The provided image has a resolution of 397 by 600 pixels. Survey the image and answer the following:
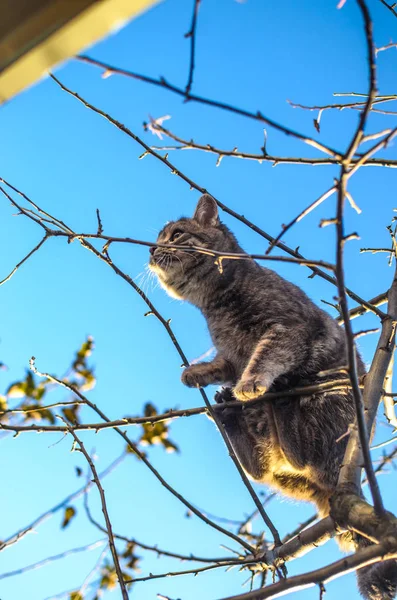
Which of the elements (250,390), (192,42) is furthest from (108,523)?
(192,42)

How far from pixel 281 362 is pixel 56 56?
9.12ft

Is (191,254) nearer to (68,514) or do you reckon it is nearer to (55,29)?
(68,514)

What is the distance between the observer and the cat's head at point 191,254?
4777mm

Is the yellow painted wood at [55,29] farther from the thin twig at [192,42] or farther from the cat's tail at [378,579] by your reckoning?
the cat's tail at [378,579]

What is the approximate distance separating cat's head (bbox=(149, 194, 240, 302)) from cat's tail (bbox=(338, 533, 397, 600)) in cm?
241

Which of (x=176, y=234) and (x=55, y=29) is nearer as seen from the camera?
(x=55, y=29)

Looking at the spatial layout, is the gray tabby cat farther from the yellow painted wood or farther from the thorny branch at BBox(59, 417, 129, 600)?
the yellow painted wood

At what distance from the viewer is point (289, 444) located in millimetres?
3637

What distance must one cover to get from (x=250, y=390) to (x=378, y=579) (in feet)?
3.66

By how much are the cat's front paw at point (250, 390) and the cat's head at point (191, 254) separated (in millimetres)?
1469

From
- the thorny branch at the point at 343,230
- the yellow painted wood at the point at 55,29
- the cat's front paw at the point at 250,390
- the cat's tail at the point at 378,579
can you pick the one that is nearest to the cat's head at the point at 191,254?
the cat's front paw at the point at 250,390

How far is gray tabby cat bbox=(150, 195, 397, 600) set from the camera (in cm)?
361

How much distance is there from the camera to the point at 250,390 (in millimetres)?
3303

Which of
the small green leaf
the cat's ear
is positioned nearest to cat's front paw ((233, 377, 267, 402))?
the small green leaf
